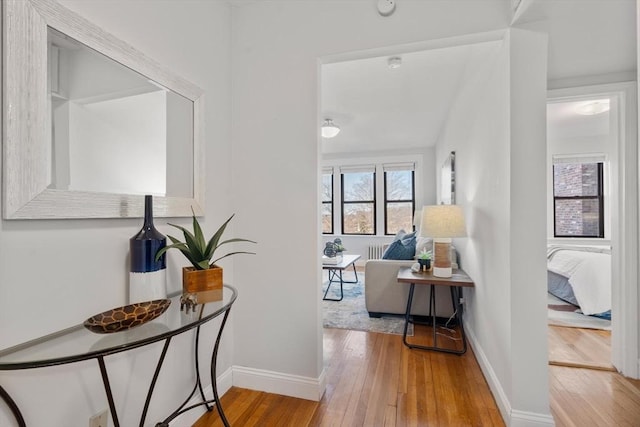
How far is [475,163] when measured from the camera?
239 centimetres

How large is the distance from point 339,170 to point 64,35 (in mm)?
5594

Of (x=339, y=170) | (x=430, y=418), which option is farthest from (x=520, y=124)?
(x=339, y=170)

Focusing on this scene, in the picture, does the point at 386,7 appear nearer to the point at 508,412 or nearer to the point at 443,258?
Answer: the point at 443,258

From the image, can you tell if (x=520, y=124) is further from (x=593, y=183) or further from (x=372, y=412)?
(x=593, y=183)

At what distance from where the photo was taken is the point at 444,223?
2.36m

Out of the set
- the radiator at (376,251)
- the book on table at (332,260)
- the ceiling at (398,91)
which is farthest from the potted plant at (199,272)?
the radiator at (376,251)

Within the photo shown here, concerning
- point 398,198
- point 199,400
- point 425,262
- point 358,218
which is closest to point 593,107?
point 425,262

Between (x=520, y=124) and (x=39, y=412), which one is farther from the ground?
(x=520, y=124)

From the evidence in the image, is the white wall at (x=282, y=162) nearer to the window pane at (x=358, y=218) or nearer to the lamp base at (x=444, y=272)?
the lamp base at (x=444, y=272)

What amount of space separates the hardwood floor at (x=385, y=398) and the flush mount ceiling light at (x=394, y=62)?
7.98 ft

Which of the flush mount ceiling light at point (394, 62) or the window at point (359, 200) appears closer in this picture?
the flush mount ceiling light at point (394, 62)

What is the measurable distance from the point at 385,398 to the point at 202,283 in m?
1.36

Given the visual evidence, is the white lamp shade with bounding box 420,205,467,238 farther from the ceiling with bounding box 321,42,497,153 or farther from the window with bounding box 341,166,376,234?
the window with bounding box 341,166,376,234

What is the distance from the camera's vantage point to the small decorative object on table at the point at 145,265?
3.84ft
